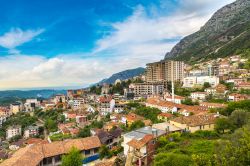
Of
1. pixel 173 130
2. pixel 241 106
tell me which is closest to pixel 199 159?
pixel 173 130

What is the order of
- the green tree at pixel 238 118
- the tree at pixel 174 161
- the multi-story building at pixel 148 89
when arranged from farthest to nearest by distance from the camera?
1. the multi-story building at pixel 148 89
2. the green tree at pixel 238 118
3. the tree at pixel 174 161

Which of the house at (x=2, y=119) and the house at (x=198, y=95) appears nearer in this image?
the house at (x=198, y=95)

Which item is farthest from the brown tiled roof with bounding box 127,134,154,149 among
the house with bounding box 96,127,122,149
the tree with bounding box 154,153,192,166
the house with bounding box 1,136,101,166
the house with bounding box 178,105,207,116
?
the house with bounding box 178,105,207,116

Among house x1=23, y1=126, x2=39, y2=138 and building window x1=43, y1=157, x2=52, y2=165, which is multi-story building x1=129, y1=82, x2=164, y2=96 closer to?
house x1=23, y1=126, x2=39, y2=138

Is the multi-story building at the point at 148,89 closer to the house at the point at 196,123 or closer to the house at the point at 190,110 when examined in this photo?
the house at the point at 190,110

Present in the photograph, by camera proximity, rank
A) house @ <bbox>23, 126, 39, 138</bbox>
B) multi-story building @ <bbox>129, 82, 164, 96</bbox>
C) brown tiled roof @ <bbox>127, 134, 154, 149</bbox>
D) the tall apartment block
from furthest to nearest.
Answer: the tall apartment block → multi-story building @ <bbox>129, 82, 164, 96</bbox> → house @ <bbox>23, 126, 39, 138</bbox> → brown tiled roof @ <bbox>127, 134, 154, 149</bbox>

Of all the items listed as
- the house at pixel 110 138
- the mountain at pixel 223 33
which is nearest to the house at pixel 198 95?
the house at pixel 110 138

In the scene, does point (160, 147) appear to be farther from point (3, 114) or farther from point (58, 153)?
point (3, 114)

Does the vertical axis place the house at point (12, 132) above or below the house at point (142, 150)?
below
